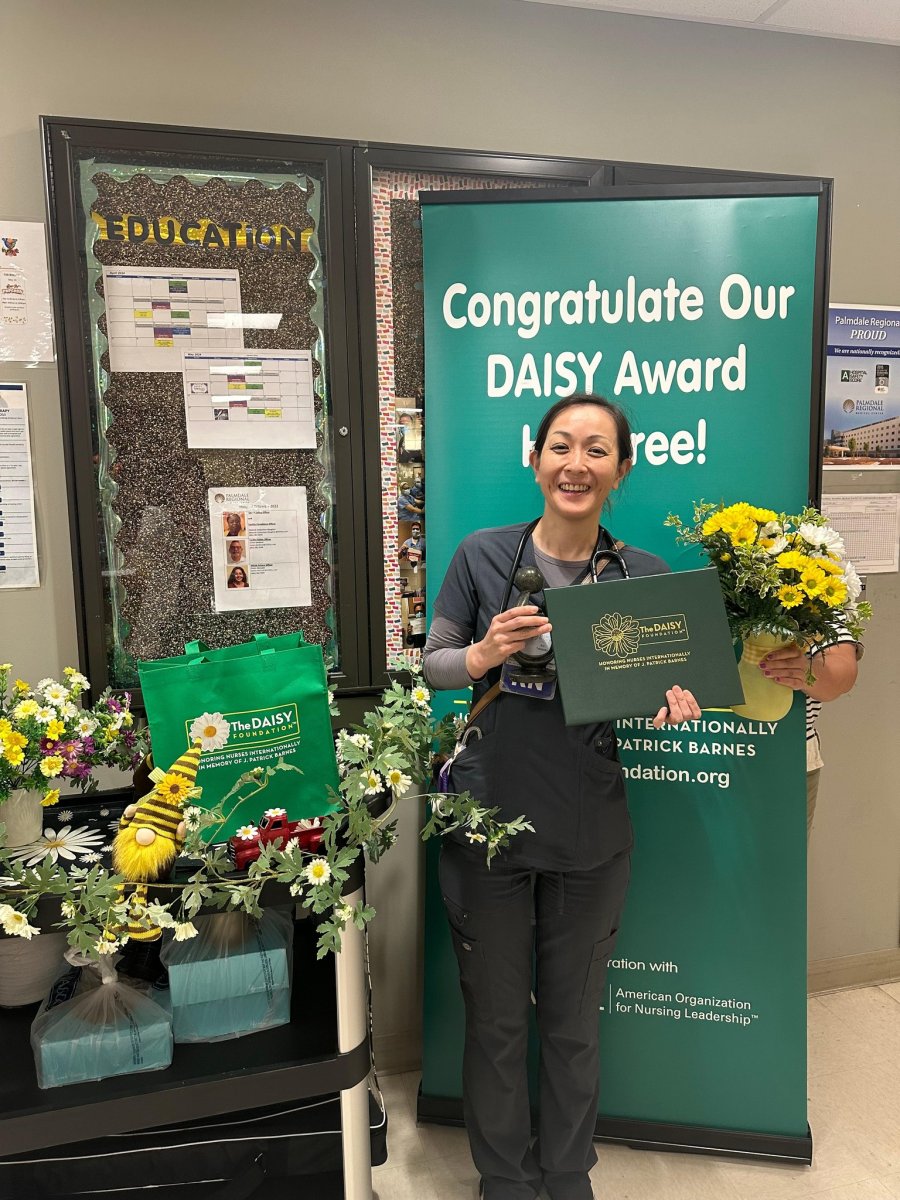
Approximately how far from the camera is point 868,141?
7.27 feet

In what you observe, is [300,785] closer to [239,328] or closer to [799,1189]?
[239,328]

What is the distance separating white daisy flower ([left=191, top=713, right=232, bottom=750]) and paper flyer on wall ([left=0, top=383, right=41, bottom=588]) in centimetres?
79

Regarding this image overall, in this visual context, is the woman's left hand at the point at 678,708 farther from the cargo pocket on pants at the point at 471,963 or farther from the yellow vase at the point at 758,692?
the cargo pocket on pants at the point at 471,963

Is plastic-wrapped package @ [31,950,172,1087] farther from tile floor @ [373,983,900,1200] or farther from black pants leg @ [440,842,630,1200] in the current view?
tile floor @ [373,983,900,1200]

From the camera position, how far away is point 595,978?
166cm

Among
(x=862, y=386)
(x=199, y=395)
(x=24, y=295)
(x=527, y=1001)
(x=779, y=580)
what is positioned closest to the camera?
(x=779, y=580)

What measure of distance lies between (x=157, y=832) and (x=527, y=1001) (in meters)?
0.86

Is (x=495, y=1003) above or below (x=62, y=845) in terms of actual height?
below

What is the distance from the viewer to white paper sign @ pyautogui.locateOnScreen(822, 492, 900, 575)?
2.33 metres

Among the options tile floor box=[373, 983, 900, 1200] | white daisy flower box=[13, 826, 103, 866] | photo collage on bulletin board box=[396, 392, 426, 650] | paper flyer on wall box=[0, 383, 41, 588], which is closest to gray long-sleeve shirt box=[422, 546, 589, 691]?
photo collage on bulletin board box=[396, 392, 426, 650]

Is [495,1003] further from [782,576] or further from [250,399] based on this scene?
[250,399]

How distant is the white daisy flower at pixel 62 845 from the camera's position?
1350 millimetres

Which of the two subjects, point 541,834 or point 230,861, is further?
point 541,834

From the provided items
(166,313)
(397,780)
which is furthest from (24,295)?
(397,780)
